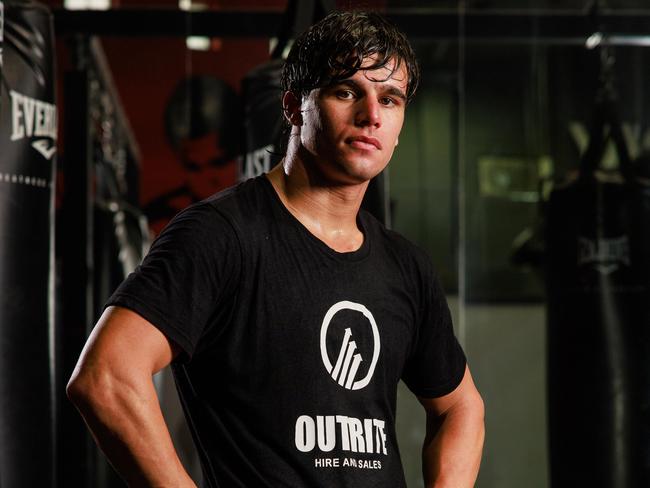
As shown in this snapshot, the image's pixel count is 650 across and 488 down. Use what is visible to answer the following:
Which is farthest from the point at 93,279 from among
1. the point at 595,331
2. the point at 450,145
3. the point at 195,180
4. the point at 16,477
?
the point at 595,331

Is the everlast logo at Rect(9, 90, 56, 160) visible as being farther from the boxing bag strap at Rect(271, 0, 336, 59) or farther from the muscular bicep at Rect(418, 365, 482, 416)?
the muscular bicep at Rect(418, 365, 482, 416)

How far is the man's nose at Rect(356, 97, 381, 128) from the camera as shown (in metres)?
1.37

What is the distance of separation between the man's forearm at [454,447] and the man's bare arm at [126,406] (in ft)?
1.62

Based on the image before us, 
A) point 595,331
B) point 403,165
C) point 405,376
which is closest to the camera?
point 405,376

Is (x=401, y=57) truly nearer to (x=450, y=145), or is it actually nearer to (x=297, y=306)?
(x=297, y=306)

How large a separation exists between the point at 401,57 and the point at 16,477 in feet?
3.63

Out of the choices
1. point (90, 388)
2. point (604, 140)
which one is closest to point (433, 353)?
point (90, 388)

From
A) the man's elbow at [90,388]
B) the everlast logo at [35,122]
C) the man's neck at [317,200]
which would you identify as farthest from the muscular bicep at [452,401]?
the everlast logo at [35,122]

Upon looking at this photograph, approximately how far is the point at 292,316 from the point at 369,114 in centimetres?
30

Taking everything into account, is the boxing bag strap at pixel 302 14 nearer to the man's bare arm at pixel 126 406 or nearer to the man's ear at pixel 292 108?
the man's ear at pixel 292 108

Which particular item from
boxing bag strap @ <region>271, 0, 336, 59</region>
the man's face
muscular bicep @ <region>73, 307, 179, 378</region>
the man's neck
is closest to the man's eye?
the man's face

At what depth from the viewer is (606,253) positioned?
2.70m

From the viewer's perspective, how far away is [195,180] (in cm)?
277

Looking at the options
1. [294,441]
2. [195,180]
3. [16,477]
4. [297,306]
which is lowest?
[16,477]
